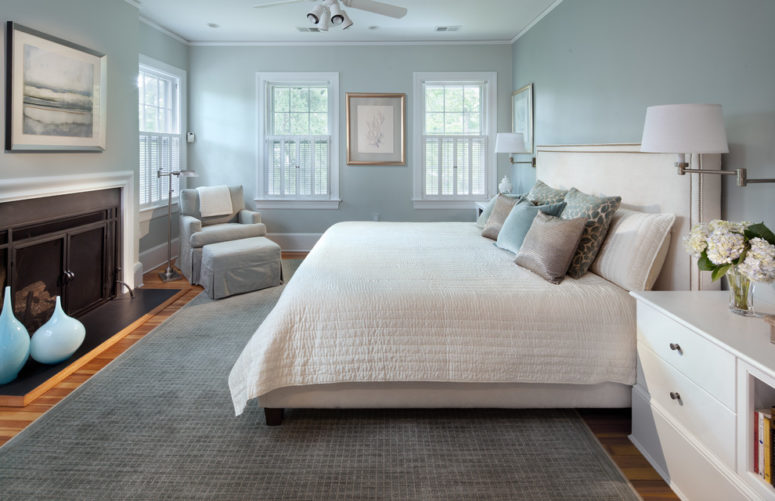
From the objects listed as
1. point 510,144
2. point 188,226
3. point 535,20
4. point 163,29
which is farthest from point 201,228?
point 535,20

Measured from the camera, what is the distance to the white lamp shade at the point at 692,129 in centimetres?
201

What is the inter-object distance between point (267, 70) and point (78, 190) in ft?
10.7

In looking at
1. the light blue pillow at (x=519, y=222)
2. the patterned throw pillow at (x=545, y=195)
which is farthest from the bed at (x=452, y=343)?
the patterned throw pillow at (x=545, y=195)

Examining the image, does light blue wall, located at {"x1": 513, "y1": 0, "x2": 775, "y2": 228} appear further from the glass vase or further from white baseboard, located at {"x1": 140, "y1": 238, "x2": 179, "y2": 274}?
white baseboard, located at {"x1": 140, "y1": 238, "x2": 179, "y2": 274}

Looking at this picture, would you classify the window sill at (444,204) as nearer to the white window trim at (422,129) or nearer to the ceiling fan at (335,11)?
the white window trim at (422,129)

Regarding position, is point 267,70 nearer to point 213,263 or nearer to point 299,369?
point 213,263

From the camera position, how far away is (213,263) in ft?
14.4

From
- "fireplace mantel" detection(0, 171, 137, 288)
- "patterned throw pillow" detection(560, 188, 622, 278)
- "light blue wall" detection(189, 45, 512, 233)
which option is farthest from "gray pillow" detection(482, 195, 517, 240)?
"fireplace mantel" detection(0, 171, 137, 288)

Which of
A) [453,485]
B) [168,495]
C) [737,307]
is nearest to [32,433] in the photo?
[168,495]

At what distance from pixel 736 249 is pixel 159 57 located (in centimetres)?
554

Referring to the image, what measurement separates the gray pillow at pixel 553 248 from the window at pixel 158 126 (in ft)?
13.6

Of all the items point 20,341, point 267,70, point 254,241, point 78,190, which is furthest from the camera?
point 267,70

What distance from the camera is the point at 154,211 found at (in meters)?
5.49

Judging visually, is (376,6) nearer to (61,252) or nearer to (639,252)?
(639,252)
